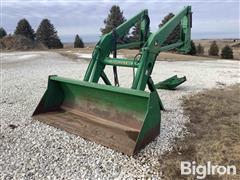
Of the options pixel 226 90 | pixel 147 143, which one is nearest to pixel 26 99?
pixel 147 143

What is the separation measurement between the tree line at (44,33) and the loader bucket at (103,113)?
42.9m

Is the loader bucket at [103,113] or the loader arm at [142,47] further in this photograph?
the loader arm at [142,47]

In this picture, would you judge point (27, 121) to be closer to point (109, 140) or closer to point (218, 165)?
point (109, 140)

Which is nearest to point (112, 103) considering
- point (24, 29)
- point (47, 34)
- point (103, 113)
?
point (103, 113)

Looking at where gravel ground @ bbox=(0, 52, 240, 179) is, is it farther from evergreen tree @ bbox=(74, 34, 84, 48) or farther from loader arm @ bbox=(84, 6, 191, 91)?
evergreen tree @ bbox=(74, 34, 84, 48)

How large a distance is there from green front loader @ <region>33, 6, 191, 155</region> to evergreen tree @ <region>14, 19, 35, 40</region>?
144 ft

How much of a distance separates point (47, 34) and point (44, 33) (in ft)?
1.75

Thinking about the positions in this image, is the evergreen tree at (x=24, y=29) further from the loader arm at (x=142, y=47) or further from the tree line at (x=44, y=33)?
the loader arm at (x=142, y=47)

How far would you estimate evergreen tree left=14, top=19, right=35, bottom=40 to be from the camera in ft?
151

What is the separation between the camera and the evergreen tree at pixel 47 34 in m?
48.2

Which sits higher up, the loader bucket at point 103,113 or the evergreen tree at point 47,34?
the evergreen tree at point 47,34

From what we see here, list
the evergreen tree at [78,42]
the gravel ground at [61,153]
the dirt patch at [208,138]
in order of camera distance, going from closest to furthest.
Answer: the gravel ground at [61,153] → the dirt patch at [208,138] → the evergreen tree at [78,42]

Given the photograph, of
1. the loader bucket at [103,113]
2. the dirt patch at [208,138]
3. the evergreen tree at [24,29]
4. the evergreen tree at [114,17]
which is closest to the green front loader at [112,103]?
the loader bucket at [103,113]

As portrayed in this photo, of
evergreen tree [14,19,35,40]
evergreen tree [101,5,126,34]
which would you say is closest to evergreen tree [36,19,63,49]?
evergreen tree [14,19,35,40]
